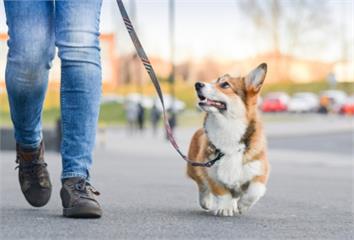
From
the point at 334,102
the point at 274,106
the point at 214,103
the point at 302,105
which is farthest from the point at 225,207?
the point at 302,105

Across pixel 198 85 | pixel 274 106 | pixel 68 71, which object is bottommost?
pixel 274 106

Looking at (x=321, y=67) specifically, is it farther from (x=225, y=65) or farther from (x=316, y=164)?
(x=316, y=164)

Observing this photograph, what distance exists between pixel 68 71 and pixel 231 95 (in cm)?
115

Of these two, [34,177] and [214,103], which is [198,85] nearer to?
[214,103]

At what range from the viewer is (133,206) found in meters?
5.59

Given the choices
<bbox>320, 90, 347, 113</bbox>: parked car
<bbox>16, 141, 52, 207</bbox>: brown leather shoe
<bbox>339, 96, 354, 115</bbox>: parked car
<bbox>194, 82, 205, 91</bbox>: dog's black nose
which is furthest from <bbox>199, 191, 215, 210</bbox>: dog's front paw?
<bbox>320, 90, 347, 113</bbox>: parked car

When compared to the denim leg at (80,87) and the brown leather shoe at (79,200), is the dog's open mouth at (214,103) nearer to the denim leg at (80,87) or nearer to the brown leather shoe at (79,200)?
the denim leg at (80,87)

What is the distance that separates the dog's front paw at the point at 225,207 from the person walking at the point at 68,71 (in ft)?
2.59

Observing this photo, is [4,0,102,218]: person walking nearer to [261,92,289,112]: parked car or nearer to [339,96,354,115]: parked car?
[339,96,354,115]: parked car

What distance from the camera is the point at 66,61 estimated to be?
478 cm

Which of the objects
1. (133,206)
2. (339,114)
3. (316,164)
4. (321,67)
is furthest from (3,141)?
(321,67)

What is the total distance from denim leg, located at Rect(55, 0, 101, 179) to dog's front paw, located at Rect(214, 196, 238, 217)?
0.82m

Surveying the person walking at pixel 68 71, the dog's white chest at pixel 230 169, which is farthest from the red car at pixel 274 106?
the person walking at pixel 68 71

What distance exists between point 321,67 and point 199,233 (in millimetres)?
104354
